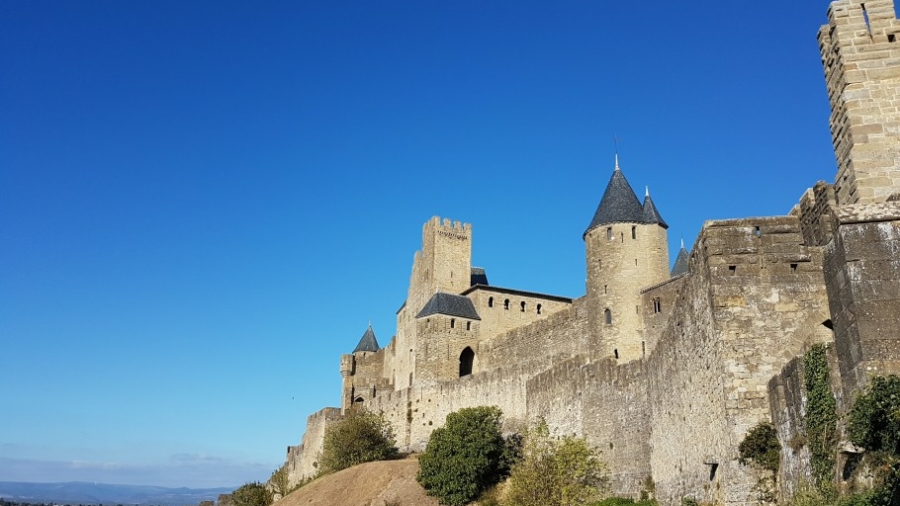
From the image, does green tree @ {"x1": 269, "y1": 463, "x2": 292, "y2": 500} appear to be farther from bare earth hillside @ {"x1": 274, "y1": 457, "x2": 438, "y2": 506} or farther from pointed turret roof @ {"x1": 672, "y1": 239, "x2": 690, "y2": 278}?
pointed turret roof @ {"x1": 672, "y1": 239, "x2": 690, "y2": 278}

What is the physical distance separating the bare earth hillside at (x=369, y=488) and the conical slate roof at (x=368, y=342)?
71.7ft

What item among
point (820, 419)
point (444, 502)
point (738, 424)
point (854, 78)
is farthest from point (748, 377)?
point (444, 502)

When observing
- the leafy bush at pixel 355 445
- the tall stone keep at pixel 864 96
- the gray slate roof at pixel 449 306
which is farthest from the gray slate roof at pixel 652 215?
the tall stone keep at pixel 864 96

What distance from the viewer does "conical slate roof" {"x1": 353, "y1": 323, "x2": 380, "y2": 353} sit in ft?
214

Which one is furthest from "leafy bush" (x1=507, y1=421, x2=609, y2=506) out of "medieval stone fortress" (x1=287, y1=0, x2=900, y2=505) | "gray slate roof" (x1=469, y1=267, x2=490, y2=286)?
"gray slate roof" (x1=469, y1=267, x2=490, y2=286)

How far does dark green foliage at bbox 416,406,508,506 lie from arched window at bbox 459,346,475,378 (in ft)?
47.1

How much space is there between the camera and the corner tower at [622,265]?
38.4 meters

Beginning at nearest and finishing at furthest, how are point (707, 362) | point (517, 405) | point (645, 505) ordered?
1. point (707, 362)
2. point (645, 505)
3. point (517, 405)

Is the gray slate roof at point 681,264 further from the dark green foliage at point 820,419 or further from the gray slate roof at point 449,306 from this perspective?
the dark green foliage at point 820,419

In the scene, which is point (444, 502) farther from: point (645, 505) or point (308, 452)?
point (308, 452)

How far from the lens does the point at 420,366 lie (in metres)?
49.4

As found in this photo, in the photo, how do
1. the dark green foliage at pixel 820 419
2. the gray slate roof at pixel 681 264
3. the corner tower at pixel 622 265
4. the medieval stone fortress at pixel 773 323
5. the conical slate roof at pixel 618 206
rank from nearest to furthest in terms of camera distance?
the dark green foliage at pixel 820 419, the medieval stone fortress at pixel 773 323, the corner tower at pixel 622 265, the conical slate roof at pixel 618 206, the gray slate roof at pixel 681 264

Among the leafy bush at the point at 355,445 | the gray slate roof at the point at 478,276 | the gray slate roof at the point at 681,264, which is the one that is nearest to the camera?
the leafy bush at the point at 355,445

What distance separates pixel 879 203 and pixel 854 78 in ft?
9.96
